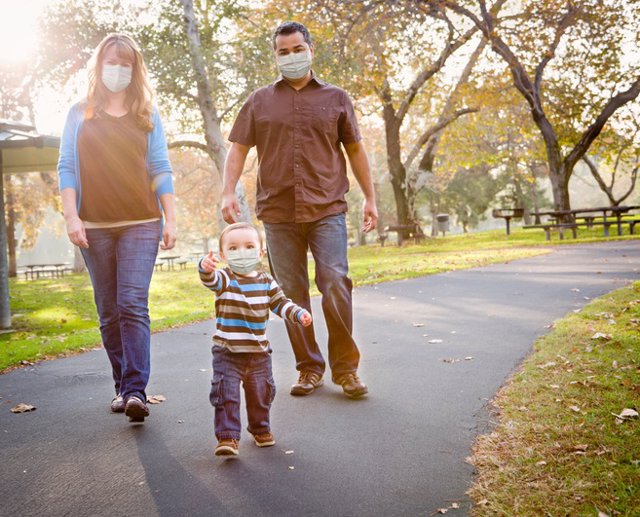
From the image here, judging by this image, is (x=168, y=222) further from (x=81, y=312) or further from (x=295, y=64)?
(x=81, y=312)

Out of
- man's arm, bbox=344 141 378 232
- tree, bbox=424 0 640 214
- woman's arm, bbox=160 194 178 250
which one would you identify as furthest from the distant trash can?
woman's arm, bbox=160 194 178 250

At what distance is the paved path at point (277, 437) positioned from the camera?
2574 millimetres

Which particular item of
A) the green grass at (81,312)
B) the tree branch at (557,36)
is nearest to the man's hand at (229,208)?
the green grass at (81,312)

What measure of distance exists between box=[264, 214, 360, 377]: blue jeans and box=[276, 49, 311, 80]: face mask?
98 centimetres

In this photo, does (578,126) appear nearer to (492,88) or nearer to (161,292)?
(492,88)

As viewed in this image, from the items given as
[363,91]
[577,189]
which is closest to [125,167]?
[363,91]

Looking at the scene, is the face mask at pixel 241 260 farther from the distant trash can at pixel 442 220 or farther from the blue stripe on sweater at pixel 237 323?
the distant trash can at pixel 442 220

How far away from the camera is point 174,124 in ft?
81.4

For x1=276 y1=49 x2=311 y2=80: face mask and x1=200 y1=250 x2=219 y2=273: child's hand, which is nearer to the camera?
x1=200 y1=250 x2=219 y2=273: child's hand

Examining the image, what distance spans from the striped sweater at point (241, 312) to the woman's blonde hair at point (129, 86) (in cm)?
134

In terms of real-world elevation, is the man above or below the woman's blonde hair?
below

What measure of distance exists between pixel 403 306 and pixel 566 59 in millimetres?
20669

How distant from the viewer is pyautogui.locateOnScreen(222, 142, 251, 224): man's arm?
4027 millimetres

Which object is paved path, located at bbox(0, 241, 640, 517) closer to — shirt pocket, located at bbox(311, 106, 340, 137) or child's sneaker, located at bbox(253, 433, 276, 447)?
child's sneaker, located at bbox(253, 433, 276, 447)
